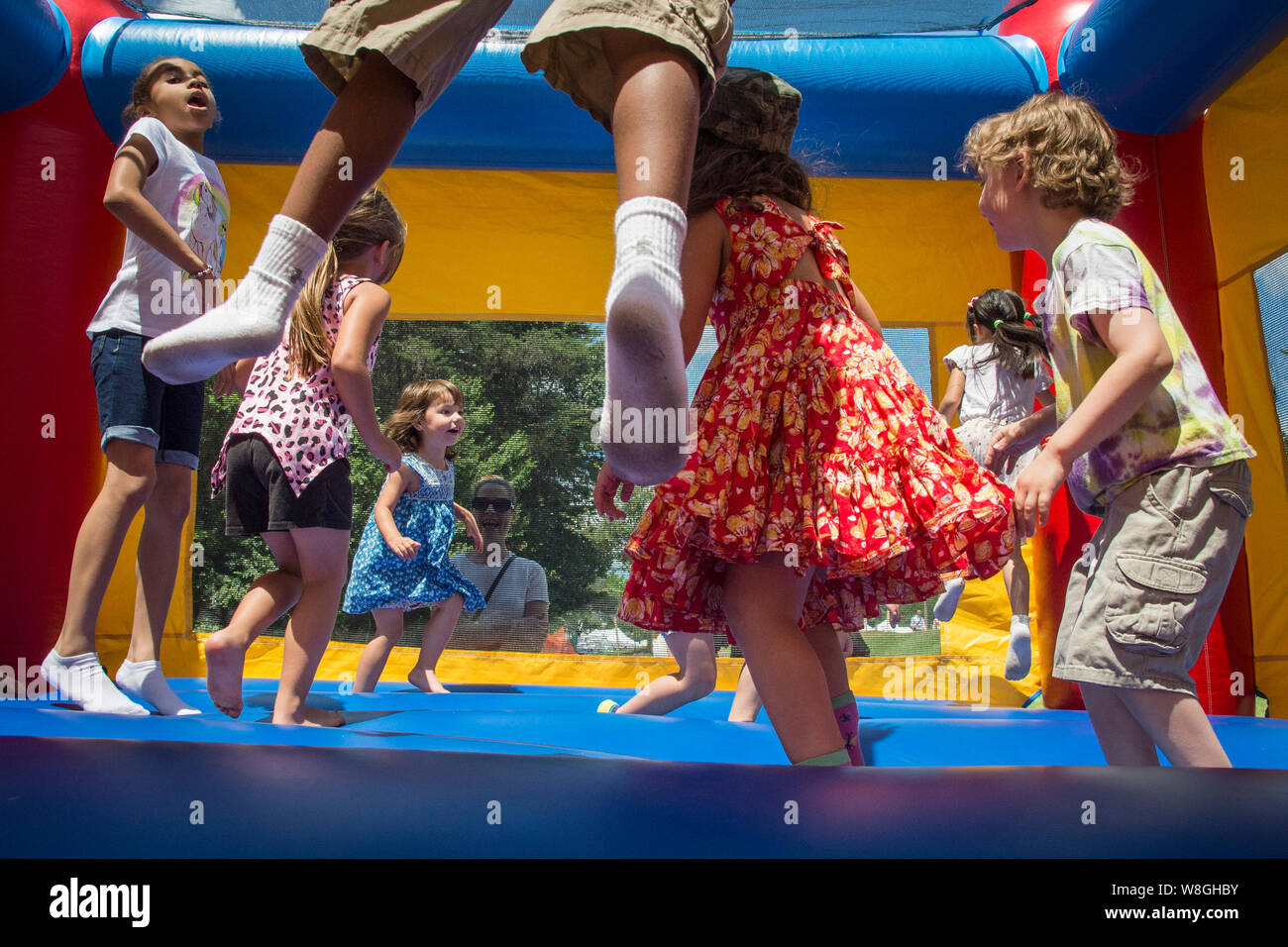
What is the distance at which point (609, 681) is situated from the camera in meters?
3.64

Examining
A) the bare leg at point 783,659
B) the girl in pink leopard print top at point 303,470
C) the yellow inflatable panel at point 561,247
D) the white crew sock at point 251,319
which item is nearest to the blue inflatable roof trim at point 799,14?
the yellow inflatable panel at point 561,247

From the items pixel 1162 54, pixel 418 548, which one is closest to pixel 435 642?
pixel 418 548

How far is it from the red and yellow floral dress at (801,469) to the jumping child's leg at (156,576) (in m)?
1.15

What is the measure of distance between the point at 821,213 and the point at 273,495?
1.16m

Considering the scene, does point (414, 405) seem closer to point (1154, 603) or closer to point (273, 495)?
point (273, 495)

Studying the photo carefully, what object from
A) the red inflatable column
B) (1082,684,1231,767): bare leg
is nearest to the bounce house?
the red inflatable column

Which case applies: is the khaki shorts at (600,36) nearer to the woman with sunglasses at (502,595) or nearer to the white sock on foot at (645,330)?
the white sock on foot at (645,330)

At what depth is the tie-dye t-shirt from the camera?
4.35ft

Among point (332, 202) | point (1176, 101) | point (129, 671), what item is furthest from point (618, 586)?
point (332, 202)

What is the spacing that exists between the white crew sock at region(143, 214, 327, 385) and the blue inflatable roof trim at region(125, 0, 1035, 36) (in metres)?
1.92

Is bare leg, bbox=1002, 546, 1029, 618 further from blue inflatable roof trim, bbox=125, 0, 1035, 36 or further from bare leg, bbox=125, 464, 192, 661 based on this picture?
bare leg, bbox=125, 464, 192, 661

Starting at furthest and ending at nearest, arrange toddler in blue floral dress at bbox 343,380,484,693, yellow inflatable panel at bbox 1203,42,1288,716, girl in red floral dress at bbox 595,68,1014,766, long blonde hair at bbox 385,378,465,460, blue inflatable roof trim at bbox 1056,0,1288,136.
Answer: long blonde hair at bbox 385,378,465,460, toddler in blue floral dress at bbox 343,380,484,693, yellow inflatable panel at bbox 1203,42,1288,716, blue inflatable roof trim at bbox 1056,0,1288,136, girl in red floral dress at bbox 595,68,1014,766
